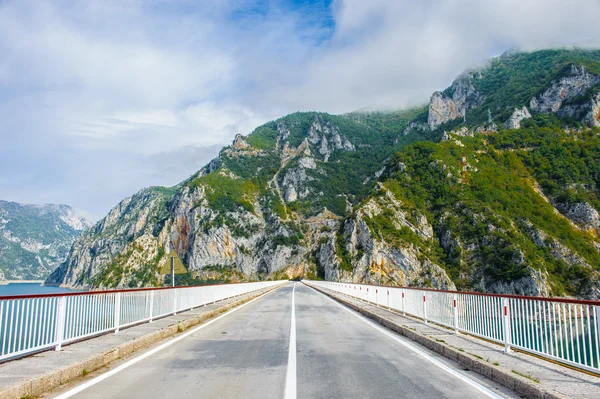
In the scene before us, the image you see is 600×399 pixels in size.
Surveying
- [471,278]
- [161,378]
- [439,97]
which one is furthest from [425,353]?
[439,97]

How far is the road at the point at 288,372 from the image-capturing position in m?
5.60

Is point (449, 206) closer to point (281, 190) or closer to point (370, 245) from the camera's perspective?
point (370, 245)

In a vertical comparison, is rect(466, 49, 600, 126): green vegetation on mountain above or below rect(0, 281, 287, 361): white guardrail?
above

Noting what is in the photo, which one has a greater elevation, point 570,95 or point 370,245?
point 570,95

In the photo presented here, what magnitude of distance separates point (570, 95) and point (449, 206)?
68613 mm

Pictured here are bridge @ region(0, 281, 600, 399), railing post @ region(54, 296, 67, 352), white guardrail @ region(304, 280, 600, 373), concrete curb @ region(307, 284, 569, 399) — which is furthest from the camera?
railing post @ region(54, 296, 67, 352)

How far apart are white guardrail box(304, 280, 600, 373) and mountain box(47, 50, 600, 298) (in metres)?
81.7

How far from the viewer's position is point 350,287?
32.4 meters

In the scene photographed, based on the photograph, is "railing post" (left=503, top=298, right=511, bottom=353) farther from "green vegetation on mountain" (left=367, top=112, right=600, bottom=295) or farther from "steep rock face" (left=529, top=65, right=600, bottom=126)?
"steep rock face" (left=529, top=65, right=600, bottom=126)

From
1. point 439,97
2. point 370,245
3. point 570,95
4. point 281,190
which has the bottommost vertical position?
point 370,245

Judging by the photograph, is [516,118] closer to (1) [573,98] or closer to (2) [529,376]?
(1) [573,98]

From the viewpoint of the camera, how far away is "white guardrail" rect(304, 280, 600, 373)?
6.27m

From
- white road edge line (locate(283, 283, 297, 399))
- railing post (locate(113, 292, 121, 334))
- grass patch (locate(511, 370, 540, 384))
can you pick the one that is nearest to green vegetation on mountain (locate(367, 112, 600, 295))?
white road edge line (locate(283, 283, 297, 399))

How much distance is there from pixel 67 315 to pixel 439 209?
116330 mm
